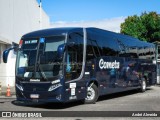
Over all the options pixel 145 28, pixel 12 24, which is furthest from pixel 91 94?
pixel 145 28

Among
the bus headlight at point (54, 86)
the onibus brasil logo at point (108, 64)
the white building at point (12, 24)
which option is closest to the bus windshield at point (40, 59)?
the bus headlight at point (54, 86)

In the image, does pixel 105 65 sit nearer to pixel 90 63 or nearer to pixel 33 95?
pixel 90 63

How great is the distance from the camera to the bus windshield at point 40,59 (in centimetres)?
1404

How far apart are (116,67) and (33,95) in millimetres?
5584

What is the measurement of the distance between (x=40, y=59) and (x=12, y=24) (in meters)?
18.1

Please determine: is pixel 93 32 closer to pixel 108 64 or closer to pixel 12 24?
pixel 108 64

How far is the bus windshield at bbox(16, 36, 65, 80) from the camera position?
14039mm

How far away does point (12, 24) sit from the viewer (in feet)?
104

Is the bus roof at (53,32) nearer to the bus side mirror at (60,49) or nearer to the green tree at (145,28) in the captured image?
the bus side mirror at (60,49)

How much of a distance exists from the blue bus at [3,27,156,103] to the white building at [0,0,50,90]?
1183 cm

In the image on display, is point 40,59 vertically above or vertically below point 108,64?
above

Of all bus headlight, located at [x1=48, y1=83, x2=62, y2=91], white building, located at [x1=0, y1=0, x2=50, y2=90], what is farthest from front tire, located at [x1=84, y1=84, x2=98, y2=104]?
white building, located at [x1=0, y1=0, x2=50, y2=90]

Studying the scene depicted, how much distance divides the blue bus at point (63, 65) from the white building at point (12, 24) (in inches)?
466

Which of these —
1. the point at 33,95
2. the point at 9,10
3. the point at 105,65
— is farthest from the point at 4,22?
the point at 33,95
